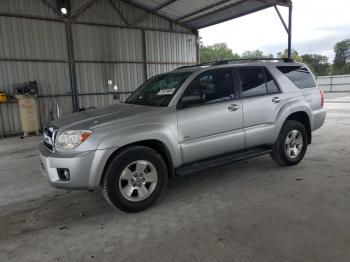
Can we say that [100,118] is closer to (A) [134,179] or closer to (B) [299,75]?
(A) [134,179]

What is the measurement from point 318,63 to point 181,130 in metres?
73.8

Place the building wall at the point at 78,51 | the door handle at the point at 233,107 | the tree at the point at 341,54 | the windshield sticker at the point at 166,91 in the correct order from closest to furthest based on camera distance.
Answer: the windshield sticker at the point at 166,91 < the door handle at the point at 233,107 < the building wall at the point at 78,51 < the tree at the point at 341,54

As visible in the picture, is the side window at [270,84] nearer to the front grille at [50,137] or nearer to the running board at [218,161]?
the running board at [218,161]

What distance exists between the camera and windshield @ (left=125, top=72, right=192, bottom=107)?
3.73 m

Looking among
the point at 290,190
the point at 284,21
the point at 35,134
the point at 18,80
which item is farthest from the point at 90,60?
the point at 290,190

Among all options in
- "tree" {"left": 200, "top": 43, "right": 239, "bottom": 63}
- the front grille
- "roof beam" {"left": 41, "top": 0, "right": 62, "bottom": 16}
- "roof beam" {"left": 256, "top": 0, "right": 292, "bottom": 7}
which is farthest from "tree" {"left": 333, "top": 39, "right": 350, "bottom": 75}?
the front grille

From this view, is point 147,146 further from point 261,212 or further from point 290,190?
point 290,190

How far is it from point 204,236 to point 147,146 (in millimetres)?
1262

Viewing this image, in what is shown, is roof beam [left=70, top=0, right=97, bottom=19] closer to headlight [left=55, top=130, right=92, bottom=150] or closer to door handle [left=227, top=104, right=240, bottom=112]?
door handle [left=227, top=104, right=240, bottom=112]

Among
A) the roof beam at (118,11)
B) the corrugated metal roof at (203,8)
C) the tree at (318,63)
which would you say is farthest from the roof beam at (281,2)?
the tree at (318,63)

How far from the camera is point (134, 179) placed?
3328 millimetres

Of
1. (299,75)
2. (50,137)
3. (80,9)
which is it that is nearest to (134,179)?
(50,137)

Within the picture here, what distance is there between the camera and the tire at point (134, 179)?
3170mm

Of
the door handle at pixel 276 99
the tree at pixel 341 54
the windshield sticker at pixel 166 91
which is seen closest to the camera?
the windshield sticker at pixel 166 91
